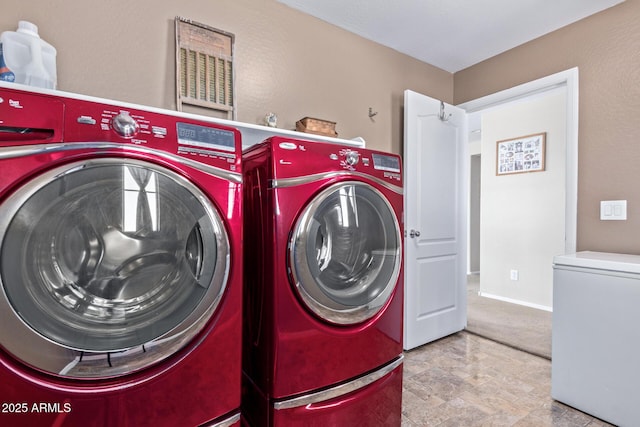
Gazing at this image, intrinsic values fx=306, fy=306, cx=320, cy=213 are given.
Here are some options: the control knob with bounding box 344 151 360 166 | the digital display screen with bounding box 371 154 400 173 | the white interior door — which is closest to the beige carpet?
the white interior door

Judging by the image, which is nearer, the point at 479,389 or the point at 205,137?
the point at 205,137

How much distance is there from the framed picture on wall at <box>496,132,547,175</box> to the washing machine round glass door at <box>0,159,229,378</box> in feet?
12.4

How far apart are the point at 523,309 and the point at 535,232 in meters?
0.88

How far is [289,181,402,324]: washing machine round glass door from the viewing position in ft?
3.61

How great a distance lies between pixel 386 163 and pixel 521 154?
10.1ft

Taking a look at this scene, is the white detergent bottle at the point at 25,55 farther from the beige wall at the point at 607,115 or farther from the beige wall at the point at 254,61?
the beige wall at the point at 607,115

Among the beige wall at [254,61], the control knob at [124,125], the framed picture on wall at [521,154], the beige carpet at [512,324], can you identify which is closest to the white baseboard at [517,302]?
the beige carpet at [512,324]

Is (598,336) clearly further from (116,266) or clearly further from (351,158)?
(116,266)

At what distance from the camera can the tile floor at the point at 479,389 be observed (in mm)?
1606

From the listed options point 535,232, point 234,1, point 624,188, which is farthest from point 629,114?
point 234,1

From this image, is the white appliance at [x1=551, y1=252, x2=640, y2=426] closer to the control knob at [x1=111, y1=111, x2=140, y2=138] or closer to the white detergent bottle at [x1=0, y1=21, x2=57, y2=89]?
the control knob at [x1=111, y1=111, x2=140, y2=138]

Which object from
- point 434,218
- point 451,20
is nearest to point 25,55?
point 451,20

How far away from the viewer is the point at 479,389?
6.14ft

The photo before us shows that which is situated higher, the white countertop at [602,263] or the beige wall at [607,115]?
the beige wall at [607,115]
